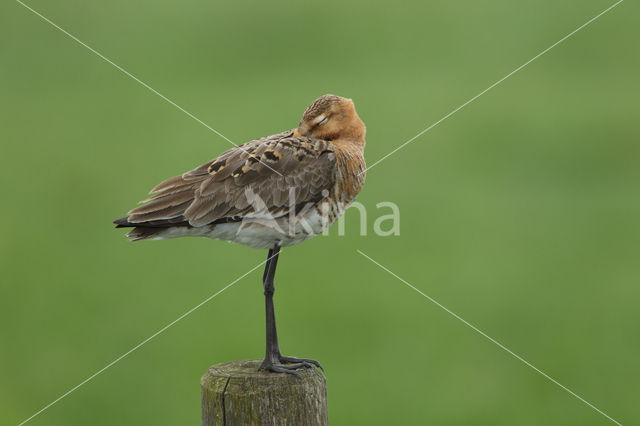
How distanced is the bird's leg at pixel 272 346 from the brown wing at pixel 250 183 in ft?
1.47

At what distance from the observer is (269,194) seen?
6.02 m

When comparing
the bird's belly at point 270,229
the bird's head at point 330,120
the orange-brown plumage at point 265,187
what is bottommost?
the bird's belly at point 270,229

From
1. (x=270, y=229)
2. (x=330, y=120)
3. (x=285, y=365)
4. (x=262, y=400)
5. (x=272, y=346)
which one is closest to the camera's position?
(x=262, y=400)

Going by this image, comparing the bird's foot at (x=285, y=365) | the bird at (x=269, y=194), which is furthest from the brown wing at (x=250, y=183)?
the bird's foot at (x=285, y=365)

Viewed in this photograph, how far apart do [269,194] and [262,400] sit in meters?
1.90

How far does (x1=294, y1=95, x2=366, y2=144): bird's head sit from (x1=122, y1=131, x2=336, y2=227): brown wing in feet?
0.49

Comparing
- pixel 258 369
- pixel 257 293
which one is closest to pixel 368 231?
pixel 257 293

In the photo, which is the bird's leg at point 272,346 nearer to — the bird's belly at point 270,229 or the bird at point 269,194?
the bird at point 269,194

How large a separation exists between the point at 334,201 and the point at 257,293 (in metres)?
7.33

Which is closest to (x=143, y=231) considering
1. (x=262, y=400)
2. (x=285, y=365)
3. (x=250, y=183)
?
(x=250, y=183)

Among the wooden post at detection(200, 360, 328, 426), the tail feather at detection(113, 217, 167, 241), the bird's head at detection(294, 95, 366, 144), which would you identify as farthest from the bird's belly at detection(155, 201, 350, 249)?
the wooden post at detection(200, 360, 328, 426)

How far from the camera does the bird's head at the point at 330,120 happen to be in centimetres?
628

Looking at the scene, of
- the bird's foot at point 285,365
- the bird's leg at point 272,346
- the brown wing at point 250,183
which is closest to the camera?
the bird's foot at point 285,365

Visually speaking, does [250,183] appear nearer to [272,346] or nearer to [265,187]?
[265,187]
